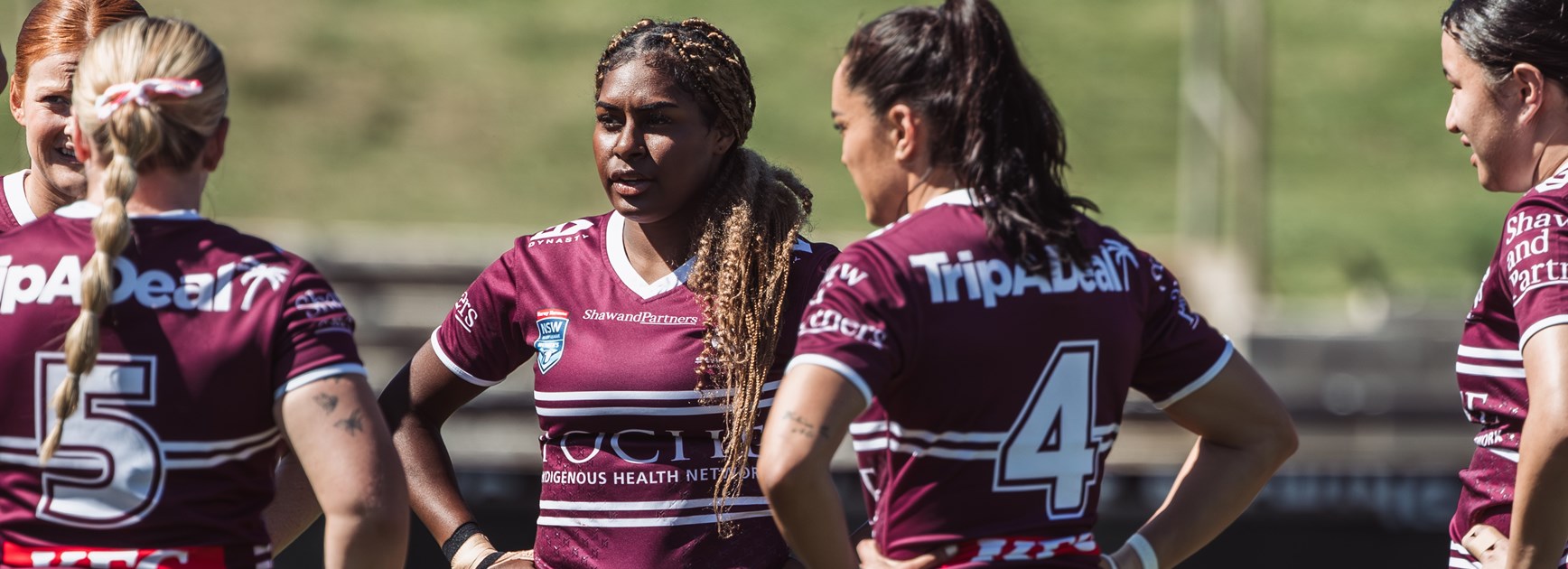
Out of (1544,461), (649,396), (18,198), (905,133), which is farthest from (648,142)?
(1544,461)

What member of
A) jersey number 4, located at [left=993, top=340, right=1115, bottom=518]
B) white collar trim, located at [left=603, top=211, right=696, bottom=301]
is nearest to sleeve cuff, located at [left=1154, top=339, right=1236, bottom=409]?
jersey number 4, located at [left=993, top=340, right=1115, bottom=518]

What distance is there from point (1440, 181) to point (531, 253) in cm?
1945

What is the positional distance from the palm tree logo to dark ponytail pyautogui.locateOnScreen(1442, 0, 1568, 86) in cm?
201

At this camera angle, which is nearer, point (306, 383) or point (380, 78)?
point (306, 383)

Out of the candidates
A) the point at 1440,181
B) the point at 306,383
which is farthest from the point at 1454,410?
the point at 1440,181

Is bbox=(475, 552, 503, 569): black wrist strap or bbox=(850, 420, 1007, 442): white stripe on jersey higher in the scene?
bbox=(850, 420, 1007, 442): white stripe on jersey

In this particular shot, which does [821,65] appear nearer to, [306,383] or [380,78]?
[380,78]

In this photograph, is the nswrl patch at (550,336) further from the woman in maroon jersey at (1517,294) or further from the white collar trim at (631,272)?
the woman in maroon jersey at (1517,294)

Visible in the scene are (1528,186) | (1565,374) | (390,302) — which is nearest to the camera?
(1565,374)

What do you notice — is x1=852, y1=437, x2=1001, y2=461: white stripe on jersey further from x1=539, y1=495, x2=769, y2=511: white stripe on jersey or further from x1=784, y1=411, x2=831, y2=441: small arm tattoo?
x1=539, y1=495, x2=769, y2=511: white stripe on jersey

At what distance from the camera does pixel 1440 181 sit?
20578mm

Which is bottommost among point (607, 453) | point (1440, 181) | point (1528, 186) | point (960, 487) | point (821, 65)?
point (1440, 181)

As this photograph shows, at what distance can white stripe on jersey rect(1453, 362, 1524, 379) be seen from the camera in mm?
2787

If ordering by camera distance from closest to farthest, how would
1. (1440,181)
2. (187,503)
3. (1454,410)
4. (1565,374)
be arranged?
(187,503) → (1565,374) → (1454,410) → (1440,181)
